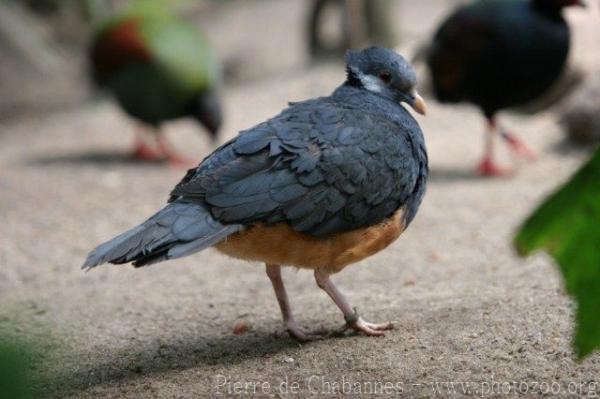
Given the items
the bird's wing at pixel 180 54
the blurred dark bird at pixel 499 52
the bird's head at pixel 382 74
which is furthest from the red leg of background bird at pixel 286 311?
the bird's wing at pixel 180 54

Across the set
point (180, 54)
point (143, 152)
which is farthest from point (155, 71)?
point (143, 152)

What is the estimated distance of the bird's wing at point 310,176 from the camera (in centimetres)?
326

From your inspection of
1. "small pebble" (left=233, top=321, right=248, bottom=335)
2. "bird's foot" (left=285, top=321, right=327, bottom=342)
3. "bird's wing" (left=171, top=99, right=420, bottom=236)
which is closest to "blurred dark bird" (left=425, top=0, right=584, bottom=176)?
"bird's wing" (left=171, top=99, right=420, bottom=236)

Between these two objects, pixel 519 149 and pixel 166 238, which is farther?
pixel 519 149

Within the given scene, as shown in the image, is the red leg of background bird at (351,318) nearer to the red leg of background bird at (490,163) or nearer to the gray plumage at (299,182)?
the gray plumage at (299,182)

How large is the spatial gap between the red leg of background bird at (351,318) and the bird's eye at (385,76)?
93 centimetres

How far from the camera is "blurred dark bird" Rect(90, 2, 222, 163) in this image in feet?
27.7

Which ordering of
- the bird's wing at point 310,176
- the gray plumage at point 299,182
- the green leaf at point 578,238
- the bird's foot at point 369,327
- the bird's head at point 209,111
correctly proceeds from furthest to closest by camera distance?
the bird's head at point 209,111 < the bird's foot at point 369,327 < the bird's wing at point 310,176 < the gray plumage at point 299,182 < the green leaf at point 578,238

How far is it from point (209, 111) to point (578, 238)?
7.05 m

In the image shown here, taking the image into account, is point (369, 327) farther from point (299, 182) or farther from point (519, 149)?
point (519, 149)

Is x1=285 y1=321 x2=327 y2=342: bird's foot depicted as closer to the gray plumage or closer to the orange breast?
the orange breast

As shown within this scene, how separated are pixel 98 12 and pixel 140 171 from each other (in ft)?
11.6

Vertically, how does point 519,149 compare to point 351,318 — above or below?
below

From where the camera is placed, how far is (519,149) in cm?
770
